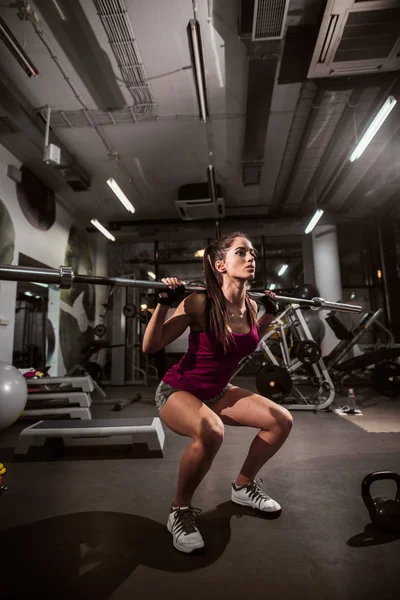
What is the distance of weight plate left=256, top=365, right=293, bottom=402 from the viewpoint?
4.02 m

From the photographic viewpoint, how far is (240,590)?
3.62 feet

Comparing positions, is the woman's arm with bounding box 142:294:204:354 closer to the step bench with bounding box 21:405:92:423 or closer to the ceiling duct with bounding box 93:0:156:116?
the step bench with bounding box 21:405:92:423

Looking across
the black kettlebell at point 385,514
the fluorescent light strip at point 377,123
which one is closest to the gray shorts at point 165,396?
the black kettlebell at point 385,514

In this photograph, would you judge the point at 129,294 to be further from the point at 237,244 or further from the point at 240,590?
the point at 240,590

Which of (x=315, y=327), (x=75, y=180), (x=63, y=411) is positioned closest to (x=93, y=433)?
(x=63, y=411)

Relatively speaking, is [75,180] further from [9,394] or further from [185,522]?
A: [185,522]

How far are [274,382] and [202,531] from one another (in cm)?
271

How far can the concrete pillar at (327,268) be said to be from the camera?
7.66m

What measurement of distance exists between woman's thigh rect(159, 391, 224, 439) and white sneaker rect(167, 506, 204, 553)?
0.34 meters

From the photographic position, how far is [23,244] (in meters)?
5.43

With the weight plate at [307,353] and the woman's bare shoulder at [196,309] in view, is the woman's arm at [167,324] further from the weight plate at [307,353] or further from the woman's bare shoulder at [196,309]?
the weight plate at [307,353]

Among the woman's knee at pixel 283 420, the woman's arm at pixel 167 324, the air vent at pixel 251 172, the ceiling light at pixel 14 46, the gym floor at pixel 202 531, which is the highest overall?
the air vent at pixel 251 172

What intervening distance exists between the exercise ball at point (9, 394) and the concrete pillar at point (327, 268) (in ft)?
21.4

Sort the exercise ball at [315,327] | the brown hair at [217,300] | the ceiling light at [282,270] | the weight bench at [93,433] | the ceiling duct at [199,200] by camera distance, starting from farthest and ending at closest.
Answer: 1. the ceiling light at [282,270]
2. the exercise ball at [315,327]
3. the ceiling duct at [199,200]
4. the weight bench at [93,433]
5. the brown hair at [217,300]
